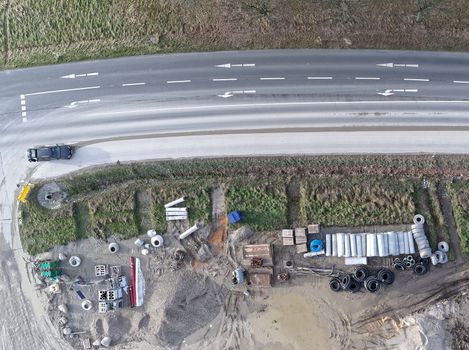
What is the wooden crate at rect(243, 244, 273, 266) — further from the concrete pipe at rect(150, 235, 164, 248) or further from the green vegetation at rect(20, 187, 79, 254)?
the green vegetation at rect(20, 187, 79, 254)

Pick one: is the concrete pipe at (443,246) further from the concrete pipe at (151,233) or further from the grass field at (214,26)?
the concrete pipe at (151,233)

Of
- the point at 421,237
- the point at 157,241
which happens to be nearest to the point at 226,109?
the point at 157,241

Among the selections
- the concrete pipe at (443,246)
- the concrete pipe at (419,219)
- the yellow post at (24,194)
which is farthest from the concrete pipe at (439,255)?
the yellow post at (24,194)

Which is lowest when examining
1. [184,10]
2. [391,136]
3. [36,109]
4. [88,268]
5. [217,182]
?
[88,268]

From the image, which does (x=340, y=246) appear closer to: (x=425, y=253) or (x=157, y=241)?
(x=425, y=253)

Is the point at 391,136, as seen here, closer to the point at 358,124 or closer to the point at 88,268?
the point at 358,124

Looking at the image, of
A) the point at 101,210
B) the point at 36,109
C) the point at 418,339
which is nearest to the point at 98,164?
the point at 101,210

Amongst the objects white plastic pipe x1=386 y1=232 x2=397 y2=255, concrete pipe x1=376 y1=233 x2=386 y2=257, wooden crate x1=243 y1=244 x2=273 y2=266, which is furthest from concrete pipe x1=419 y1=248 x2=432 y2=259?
wooden crate x1=243 y1=244 x2=273 y2=266

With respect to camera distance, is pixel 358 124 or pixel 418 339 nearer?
pixel 418 339
